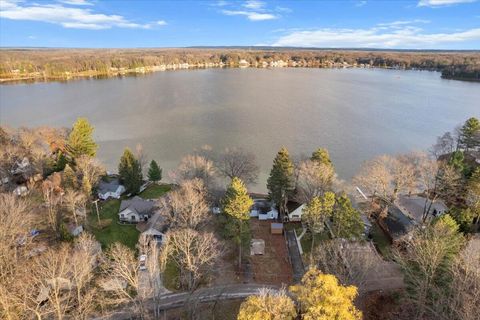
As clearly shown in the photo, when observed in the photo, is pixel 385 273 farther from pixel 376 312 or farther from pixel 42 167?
pixel 42 167

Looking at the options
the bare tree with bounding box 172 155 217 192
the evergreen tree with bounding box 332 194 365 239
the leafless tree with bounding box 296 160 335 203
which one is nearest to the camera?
the evergreen tree with bounding box 332 194 365 239

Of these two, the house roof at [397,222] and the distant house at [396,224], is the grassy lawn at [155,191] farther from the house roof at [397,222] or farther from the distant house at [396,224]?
the house roof at [397,222]

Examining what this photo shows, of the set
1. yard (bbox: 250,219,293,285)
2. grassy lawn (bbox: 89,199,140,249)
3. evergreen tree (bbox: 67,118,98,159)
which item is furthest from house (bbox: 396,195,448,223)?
evergreen tree (bbox: 67,118,98,159)

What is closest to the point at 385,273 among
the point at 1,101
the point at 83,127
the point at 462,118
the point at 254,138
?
the point at 254,138

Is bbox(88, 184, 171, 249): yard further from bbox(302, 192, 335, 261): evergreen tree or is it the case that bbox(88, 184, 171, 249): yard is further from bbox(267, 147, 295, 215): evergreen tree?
bbox(302, 192, 335, 261): evergreen tree

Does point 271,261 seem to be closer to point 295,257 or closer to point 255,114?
point 295,257

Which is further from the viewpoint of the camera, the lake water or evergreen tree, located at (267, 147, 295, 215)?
the lake water

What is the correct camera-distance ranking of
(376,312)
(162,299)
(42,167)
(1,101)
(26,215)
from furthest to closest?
(1,101) < (42,167) < (26,215) < (162,299) < (376,312)
